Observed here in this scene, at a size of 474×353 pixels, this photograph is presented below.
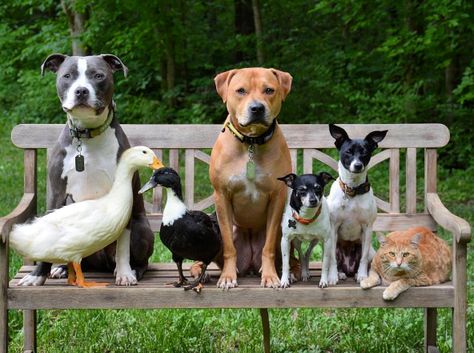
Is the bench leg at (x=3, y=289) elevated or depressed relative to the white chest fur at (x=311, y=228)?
depressed

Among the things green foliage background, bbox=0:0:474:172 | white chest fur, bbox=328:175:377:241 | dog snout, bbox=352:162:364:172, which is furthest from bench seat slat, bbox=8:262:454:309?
green foliage background, bbox=0:0:474:172

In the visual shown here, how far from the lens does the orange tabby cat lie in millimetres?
3508

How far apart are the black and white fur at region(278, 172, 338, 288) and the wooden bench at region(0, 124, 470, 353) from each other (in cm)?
11

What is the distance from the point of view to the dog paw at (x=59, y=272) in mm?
3832

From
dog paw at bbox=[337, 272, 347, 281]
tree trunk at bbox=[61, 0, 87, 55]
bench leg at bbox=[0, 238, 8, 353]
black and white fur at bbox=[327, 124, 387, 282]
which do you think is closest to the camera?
bench leg at bbox=[0, 238, 8, 353]

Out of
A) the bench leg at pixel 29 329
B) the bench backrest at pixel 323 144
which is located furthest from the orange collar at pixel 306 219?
the bench leg at pixel 29 329

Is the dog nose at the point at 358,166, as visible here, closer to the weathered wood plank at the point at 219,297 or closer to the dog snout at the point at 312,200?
the dog snout at the point at 312,200

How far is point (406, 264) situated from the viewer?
3.51 metres

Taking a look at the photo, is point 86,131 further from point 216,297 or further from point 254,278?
point 254,278

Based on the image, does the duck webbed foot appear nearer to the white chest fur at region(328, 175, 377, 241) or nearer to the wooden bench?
the wooden bench

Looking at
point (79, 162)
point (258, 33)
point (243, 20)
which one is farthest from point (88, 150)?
point (243, 20)

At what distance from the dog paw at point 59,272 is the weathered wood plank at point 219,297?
349mm

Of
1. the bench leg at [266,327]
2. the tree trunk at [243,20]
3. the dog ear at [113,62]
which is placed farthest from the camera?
the tree trunk at [243,20]

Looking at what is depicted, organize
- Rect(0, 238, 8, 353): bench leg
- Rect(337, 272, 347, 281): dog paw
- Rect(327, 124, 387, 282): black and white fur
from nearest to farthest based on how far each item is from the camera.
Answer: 1. Rect(0, 238, 8, 353): bench leg
2. Rect(327, 124, 387, 282): black and white fur
3. Rect(337, 272, 347, 281): dog paw
